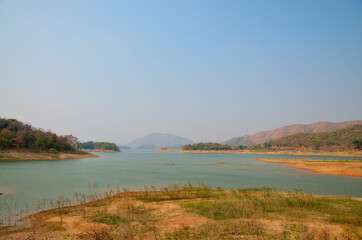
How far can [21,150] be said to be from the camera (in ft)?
193

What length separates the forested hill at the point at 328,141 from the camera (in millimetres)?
107188

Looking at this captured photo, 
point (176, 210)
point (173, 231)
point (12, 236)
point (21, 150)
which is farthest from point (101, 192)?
point (21, 150)

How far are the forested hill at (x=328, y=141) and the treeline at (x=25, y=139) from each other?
112821 mm

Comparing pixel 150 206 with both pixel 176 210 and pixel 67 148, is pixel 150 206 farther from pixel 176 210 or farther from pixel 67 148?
pixel 67 148

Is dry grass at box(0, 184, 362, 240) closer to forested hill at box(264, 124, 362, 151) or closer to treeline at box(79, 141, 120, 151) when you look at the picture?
forested hill at box(264, 124, 362, 151)

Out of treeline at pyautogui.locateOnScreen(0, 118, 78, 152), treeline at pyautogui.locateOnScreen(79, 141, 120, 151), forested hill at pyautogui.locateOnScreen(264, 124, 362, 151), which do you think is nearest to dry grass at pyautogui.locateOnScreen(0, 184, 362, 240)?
treeline at pyautogui.locateOnScreen(0, 118, 78, 152)

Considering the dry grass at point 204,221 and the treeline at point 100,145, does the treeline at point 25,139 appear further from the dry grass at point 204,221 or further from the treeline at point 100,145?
the treeline at point 100,145

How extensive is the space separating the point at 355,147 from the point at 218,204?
107 meters

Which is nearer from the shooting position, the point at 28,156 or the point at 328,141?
the point at 28,156

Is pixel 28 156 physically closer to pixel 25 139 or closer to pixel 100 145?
pixel 25 139

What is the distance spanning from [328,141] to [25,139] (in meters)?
132

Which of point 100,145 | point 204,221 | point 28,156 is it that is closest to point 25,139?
point 28,156

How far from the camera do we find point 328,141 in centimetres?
11856

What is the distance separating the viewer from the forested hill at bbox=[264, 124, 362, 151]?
107188 millimetres
